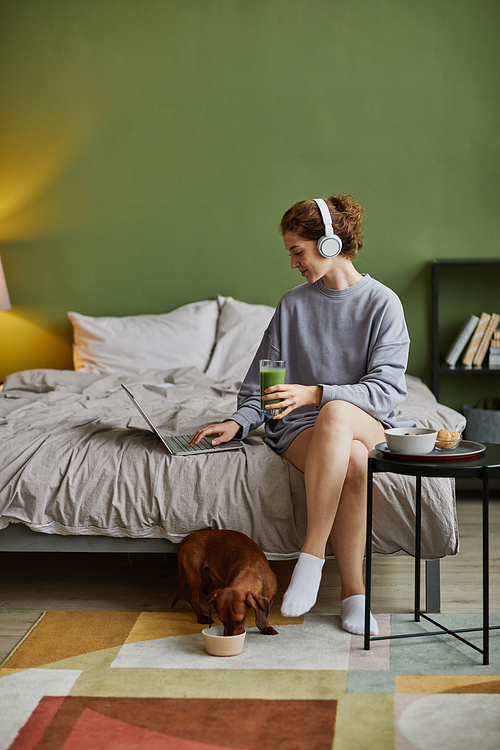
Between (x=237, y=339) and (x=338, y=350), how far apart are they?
163 cm

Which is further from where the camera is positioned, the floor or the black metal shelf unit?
the black metal shelf unit

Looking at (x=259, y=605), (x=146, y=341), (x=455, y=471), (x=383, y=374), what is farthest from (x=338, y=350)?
(x=146, y=341)

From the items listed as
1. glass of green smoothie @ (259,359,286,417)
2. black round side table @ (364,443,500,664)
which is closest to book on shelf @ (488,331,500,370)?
black round side table @ (364,443,500,664)

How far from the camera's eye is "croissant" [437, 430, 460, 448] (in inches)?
63.2

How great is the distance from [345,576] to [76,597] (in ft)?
2.65

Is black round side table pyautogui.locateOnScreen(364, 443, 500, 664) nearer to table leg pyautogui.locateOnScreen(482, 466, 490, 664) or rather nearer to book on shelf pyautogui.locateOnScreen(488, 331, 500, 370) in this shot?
table leg pyautogui.locateOnScreen(482, 466, 490, 664)

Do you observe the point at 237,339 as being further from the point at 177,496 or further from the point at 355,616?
the point at 355,616

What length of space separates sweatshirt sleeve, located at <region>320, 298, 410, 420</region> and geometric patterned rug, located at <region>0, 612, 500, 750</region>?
0.57 m

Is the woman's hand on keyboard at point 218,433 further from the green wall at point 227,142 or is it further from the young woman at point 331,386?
the green wall at point 227,142

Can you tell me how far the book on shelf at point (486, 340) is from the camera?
3582mm

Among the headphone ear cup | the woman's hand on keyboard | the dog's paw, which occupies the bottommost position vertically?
the dog's paw

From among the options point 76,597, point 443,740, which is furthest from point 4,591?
point 443,740

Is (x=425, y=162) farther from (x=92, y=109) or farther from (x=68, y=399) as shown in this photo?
(x=68, y=399)

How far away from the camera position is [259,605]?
1633mm
